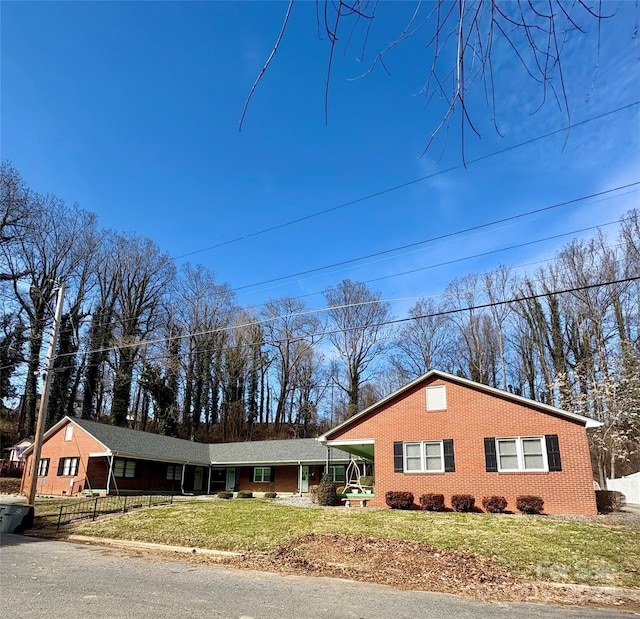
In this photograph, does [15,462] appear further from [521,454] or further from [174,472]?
[521,454]

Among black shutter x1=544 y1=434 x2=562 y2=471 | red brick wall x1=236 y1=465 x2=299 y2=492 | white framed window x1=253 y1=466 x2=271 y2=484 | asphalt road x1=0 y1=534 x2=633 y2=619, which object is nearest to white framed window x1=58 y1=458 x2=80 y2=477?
Answer: red brick wall x1=236 y1=465 x2=299 y2=492

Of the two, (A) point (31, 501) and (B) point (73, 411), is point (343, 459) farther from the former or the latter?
(B) point (73, 411)

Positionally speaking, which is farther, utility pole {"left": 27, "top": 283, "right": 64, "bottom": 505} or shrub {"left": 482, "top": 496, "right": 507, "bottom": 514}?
utility pole {"left": 27, "top": 283, "right": 64, "bottom": 505}

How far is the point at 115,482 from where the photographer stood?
30.7 metres

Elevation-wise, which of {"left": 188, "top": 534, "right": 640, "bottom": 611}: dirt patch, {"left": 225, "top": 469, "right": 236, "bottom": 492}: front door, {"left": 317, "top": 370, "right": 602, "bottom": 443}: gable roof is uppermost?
{"left": 317, "top": 370, "right": 602, "bottom": 443}: gable roof

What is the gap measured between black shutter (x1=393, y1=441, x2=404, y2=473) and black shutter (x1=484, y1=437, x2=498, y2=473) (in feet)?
11.5

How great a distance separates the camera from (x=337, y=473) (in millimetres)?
33125

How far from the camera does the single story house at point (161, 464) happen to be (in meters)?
30.9

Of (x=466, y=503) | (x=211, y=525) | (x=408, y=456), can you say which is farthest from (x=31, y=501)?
(x=466, y=503)

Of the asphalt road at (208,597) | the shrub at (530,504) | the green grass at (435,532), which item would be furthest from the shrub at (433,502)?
the asphalt road at (208,597)

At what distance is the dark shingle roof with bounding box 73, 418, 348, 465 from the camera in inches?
1256

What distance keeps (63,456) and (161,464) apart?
6.38m

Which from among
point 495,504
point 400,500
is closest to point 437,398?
point 400,500

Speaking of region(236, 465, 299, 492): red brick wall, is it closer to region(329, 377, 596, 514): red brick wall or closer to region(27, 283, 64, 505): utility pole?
region(329, 377, 596, 514): red brick wall
